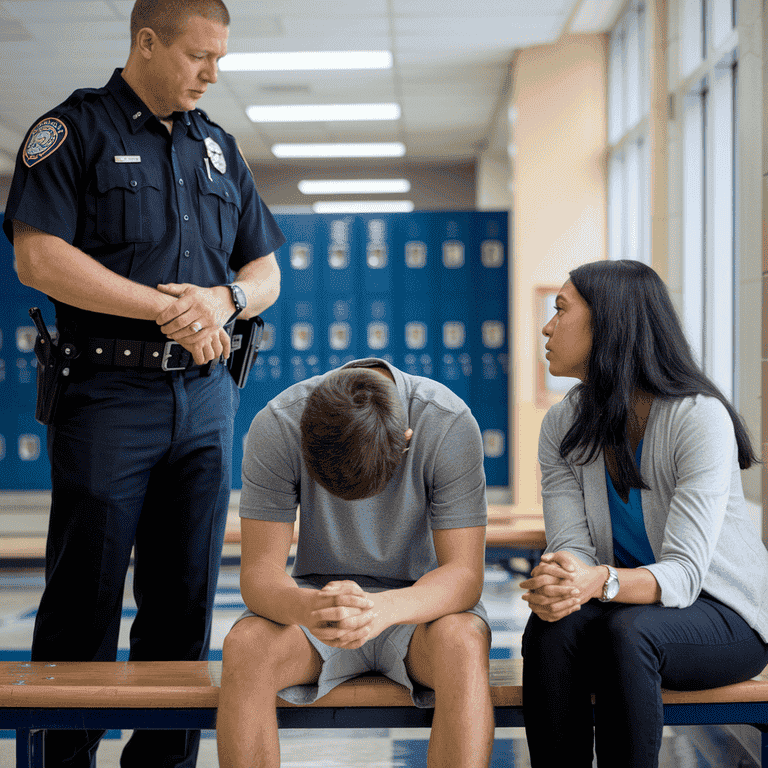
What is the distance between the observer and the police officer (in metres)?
1.43

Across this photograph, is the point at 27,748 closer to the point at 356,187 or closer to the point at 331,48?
the point at 331,48

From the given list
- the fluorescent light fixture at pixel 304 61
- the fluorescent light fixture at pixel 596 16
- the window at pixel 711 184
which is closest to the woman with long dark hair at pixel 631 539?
the window at pixel 711 184

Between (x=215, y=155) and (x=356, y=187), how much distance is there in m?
7.71

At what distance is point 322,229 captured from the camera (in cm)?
537

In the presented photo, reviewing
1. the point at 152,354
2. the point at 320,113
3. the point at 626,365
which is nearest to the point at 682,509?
the point at 626,365

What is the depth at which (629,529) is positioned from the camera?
1471 millimetres

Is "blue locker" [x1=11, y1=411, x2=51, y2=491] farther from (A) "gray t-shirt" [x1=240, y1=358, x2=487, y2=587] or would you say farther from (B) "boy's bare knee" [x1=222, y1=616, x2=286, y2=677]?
(B) "boy's bare knee" [x1=222, y1=616, x2=286, y2=677]

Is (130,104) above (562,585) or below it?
above

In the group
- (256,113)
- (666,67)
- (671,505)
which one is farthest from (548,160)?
(671,505)

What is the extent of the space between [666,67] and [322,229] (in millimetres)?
2367

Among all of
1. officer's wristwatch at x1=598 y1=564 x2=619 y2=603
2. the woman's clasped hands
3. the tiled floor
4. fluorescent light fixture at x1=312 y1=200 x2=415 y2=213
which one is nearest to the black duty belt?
the woman's clasped hands

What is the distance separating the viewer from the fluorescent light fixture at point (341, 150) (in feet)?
26.5

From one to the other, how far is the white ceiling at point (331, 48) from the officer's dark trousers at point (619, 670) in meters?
4.42

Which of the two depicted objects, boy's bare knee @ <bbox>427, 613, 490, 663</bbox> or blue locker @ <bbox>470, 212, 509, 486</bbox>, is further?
blue locker @ <bbox>470, 212, 509, 486</bbox>
